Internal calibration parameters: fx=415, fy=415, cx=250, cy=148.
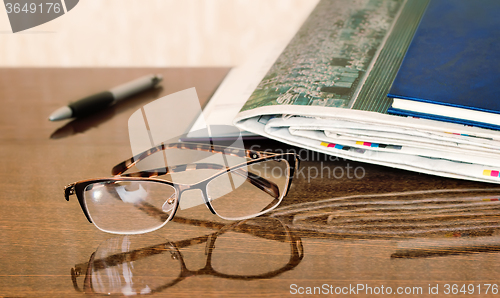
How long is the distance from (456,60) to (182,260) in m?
0.38

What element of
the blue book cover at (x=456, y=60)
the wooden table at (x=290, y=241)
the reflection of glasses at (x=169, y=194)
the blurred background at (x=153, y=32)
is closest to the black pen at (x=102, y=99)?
the wooden table at (x=290, y=241)

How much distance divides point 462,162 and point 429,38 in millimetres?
189

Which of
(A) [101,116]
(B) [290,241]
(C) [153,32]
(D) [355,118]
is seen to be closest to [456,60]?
(D) [355,118]

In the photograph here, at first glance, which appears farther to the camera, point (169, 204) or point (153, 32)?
point (153, 32)

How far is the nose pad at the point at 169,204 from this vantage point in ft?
1.43

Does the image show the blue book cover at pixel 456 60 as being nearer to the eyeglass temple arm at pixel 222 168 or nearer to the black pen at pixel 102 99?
the eyeglass temple arm at pixel 222 168

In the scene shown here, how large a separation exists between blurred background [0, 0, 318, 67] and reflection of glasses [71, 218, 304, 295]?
1.19 m

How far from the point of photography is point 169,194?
448 millimetres

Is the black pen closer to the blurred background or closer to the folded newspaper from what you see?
the folded newspaper

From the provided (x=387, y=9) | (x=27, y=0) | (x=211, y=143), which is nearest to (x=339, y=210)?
(x=211, y=143)

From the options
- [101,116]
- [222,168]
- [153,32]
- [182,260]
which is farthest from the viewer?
[153,32]

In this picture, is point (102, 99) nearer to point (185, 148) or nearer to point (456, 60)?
point (185, 148)

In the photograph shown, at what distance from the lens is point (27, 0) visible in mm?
1402

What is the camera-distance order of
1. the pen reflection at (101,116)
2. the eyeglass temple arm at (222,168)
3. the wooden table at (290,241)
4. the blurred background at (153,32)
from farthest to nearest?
the blurred background at (153,32)
the pen reflection at (101,116)
the eyeglass temple arm at (222,168)
the wooden table at (290,241)
